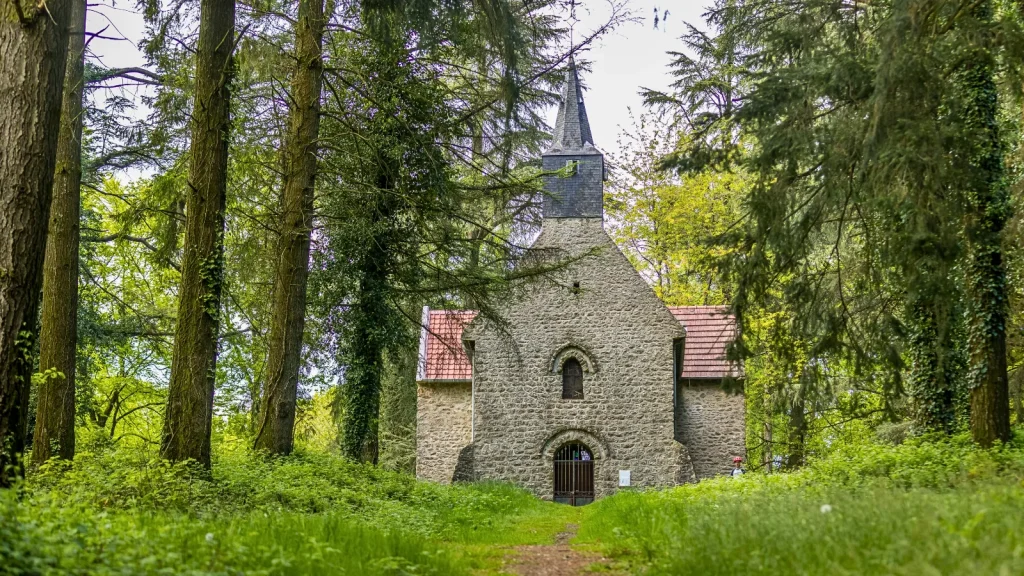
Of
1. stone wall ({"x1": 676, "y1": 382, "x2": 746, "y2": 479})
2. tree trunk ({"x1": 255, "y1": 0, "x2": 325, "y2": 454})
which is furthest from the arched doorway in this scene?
tree trunk ({"x1": 255, "y1": 0, "x2": 325, "y2": 454})

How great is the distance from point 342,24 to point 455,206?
10.7 feet

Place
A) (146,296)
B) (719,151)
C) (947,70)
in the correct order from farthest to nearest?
1. (146,296)
2. (719,151)
3. (947,70)

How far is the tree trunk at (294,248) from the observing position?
35.9 ft

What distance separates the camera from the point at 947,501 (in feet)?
13.7

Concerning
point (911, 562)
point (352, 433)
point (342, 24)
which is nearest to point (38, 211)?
point (911, 562)

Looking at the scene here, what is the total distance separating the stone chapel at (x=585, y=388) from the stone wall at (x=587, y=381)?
0.03 meters

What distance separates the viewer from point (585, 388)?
20688 mm

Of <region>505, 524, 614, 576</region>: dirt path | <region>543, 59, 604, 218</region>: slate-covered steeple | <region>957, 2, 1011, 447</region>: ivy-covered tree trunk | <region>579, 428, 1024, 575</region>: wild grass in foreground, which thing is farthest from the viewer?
<region>543, 59, 604, 218</region>: slate-covered steeple

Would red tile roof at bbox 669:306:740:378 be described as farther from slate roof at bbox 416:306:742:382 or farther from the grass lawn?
the grass lawn

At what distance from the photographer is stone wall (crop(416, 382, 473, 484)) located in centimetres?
2183

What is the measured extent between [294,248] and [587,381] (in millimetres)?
11106

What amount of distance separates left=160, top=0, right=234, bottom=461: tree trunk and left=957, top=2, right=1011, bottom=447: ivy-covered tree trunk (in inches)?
328

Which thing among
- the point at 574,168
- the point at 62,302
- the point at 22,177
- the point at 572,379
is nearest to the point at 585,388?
the point at 572,379

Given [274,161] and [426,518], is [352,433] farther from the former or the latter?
[426,518]
